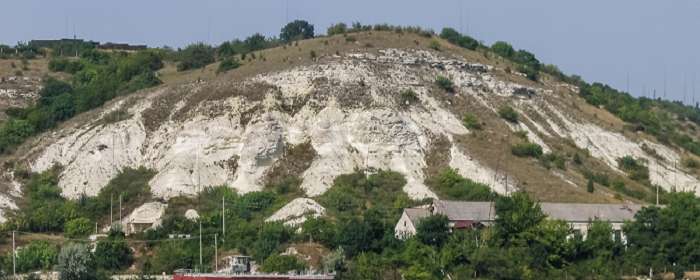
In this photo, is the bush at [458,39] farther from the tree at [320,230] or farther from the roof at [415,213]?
the tree at [320,230]

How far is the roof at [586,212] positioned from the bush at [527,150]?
10628 millimetres

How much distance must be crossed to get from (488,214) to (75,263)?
24539 mm

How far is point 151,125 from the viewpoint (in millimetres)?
74562

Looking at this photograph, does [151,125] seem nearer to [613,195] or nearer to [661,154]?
[613,195]

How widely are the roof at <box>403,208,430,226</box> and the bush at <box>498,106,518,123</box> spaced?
73.8ft

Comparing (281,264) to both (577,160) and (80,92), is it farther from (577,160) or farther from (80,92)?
(80,92)

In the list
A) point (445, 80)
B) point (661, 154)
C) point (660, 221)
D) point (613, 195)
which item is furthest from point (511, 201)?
point (661, 154)

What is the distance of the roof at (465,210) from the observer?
58744 mm

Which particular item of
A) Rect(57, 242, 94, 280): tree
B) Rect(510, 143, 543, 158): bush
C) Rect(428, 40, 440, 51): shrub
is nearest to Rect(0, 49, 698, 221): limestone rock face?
Rect(510, 143, 543, 158): bush

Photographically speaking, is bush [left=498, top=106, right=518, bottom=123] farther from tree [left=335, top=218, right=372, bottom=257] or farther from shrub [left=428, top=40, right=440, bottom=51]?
tree [left=335, top=218, right=372, bottom=257]

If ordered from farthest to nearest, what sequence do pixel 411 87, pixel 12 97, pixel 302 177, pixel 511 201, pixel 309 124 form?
1. pixel 12 97
2. pixel 411 87
3. pixel 309 124
4. pixel 302 177
5. pixel 511 201

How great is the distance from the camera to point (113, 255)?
2202 inches

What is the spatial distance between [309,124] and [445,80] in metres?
14.4

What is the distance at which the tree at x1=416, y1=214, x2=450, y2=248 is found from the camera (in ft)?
181
